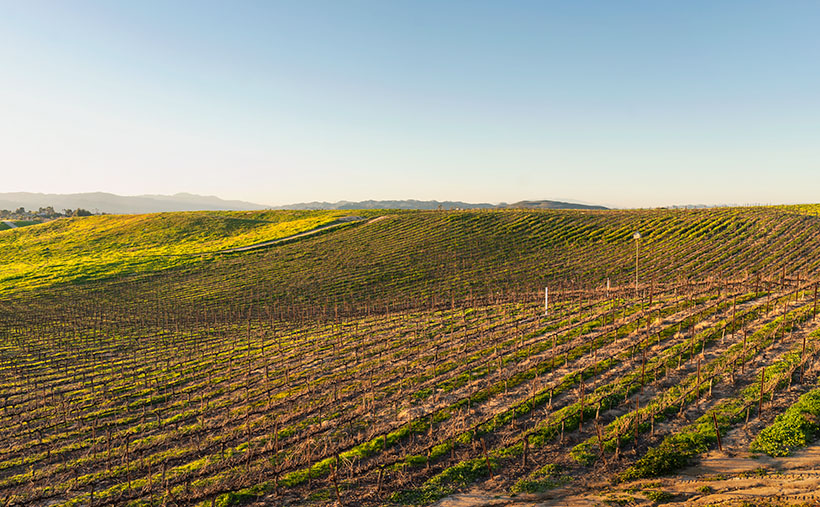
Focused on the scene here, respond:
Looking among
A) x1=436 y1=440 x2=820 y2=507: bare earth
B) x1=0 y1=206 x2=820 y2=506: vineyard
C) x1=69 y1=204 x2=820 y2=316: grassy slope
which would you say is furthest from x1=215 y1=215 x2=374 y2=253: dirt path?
x1=436 y1=440 x2=820 y2=507: bare earth

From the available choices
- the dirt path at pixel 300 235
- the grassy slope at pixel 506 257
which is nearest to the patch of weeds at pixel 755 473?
the grassy slope at pixel 506 257

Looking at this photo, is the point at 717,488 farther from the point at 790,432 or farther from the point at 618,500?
the point at 790,432

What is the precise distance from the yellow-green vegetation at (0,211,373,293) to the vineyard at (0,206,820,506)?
16.9m

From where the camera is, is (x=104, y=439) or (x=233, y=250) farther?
(x=233, y=250)

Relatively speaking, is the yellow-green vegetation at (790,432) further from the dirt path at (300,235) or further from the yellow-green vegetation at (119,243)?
the dirt path at (300,235)

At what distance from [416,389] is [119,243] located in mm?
92737

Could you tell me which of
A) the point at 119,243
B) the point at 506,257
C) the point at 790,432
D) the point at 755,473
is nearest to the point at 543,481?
the point at 755,473

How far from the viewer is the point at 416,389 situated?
16375 mm

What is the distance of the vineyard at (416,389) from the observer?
1048cm

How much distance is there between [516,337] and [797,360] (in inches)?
448

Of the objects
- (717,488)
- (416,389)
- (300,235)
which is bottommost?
(416,389)

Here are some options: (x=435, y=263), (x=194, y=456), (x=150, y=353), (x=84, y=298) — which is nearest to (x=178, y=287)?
(x=84, y=298)

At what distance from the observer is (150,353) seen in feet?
87.9

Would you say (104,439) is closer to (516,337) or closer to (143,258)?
(516,337)
